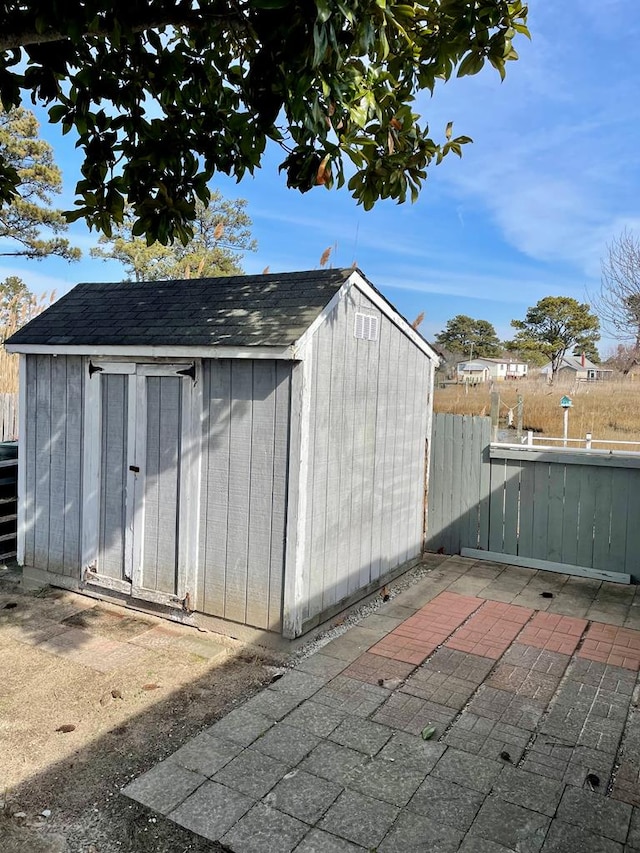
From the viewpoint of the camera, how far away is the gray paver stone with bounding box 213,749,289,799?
255 cm

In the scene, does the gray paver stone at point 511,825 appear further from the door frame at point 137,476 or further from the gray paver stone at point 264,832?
the door frame at point 137,476

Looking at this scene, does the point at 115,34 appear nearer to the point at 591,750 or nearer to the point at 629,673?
the point at 591,750

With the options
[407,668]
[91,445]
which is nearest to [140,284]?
[91,445]

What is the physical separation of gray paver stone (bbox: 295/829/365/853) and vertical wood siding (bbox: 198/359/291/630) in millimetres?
1720

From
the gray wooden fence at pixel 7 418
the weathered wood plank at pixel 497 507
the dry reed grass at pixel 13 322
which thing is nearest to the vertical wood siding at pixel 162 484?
the weathered wood plank at pixel 497 507

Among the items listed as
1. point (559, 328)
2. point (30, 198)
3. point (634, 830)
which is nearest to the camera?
point (634, 830)

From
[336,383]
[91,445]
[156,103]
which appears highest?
[156,103]

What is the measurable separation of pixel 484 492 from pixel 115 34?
4.98 meters

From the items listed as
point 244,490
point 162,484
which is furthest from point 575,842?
point 162,484

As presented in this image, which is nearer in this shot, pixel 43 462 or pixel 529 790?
pixel 529 790

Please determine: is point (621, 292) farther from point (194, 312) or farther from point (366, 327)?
point (194, 312)

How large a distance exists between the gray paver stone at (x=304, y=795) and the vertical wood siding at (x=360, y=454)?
1.46 meters

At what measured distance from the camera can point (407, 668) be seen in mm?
3715

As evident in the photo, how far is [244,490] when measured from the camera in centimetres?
410
